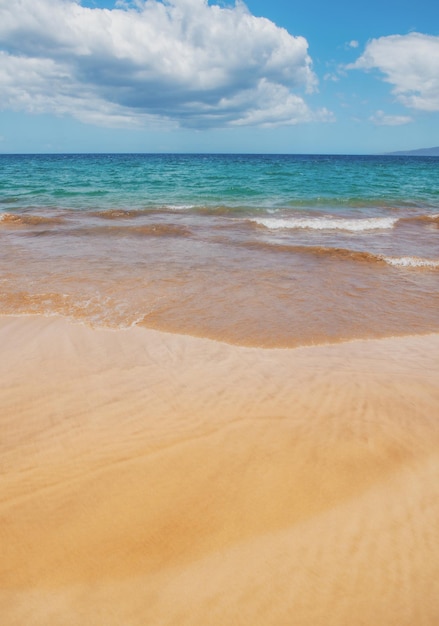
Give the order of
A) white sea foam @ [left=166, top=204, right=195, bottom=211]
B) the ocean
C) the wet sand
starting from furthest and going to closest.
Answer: white sea foam @ [left=166, top=204, right=195, bottom=211]
the ocean
the wet sand

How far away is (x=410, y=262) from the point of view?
9383 mm

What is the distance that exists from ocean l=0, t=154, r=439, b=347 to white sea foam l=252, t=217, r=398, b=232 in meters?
0.04

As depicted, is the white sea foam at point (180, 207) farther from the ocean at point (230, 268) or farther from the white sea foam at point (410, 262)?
the white sea foam at point (410, 262)

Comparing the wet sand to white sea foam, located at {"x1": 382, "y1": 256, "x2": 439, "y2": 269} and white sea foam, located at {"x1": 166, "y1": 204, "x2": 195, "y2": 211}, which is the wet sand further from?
white sea foam, located at {"x1": 166, "y1": 204, "x2": 195, "y2": 211}

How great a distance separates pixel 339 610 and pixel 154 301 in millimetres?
5088

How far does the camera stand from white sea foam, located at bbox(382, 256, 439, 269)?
917cm

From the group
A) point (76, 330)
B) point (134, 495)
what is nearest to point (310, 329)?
point (76, 330)

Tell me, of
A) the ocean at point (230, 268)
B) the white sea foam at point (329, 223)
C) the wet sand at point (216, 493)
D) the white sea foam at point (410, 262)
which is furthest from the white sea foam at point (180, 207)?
the wet sand at point (216, 493)

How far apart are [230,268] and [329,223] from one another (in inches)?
→ 297

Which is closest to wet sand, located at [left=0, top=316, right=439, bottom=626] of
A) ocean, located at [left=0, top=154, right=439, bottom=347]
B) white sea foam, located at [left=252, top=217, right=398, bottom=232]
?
ocean, located at [left=0, top=154, right=439, bottom=347]

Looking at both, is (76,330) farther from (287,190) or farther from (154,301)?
(287,190)

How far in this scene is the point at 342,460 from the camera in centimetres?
306

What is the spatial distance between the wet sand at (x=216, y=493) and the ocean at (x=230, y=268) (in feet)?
4.75

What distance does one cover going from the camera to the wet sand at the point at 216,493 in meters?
2.11
